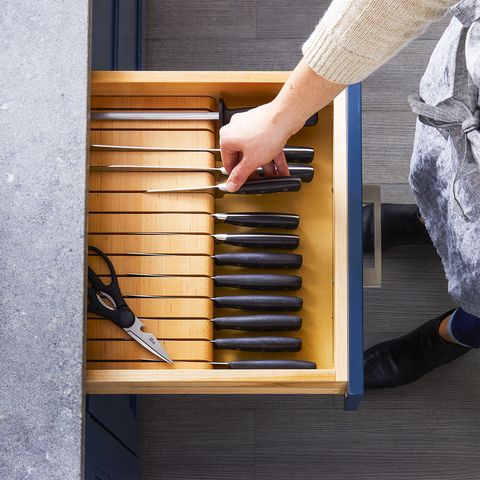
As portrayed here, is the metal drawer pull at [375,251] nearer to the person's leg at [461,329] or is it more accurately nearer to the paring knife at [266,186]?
the paring knife at [266,186]

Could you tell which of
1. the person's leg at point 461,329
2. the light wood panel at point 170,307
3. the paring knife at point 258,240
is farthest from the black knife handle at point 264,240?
the person's leg at point 461,329

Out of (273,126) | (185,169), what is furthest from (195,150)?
(273,126)

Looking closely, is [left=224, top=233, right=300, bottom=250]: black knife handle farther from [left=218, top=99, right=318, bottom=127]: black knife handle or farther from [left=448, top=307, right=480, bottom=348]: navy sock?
[left=448, top=307, right=480, bottom=348]: navy sock

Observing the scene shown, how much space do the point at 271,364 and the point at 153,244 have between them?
260 millimetres

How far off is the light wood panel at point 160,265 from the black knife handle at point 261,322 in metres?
0.08

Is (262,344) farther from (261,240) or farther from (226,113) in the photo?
(226,113)

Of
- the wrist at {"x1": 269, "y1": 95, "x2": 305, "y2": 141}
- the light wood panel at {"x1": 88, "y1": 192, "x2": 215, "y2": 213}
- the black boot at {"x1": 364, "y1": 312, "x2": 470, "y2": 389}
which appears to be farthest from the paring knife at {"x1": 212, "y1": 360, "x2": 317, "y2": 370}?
the black boot at {"x1": 364, "y1": 312, "x2": 470, "y2": 389}

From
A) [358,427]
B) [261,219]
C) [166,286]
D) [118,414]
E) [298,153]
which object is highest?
[298,153]

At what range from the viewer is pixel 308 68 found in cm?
81

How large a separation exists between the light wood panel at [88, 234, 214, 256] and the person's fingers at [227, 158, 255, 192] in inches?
3.9

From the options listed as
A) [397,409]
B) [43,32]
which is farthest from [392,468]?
[43,32]

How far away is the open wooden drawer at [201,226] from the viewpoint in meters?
1.07

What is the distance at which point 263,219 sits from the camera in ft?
3.77

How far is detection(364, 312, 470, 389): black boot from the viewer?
5.35 ft
